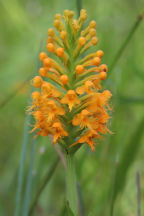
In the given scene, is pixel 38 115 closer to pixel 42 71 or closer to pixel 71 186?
pixel 42 71

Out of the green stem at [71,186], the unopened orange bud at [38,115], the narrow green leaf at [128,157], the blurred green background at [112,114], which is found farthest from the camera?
the blurred green background at [112,114]

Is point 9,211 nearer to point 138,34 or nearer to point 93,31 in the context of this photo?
point 93,31

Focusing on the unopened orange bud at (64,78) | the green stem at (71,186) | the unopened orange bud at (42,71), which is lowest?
the green stem at (71,186)

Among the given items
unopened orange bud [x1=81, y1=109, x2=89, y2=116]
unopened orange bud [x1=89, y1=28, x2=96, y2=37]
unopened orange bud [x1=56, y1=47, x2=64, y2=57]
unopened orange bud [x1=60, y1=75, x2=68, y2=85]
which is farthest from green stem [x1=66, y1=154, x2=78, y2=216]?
unopened orange bud [x1=89, y1=28, x2=96, y2=37]

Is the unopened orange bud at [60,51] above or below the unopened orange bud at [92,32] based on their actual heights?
below

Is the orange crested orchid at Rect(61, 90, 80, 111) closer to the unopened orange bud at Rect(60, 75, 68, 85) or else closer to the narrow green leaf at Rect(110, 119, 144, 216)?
the unopened orange bud at Rect(60, 75, 68, 85)

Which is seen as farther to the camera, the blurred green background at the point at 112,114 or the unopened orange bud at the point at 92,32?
the blurred green background at the point at 112,114

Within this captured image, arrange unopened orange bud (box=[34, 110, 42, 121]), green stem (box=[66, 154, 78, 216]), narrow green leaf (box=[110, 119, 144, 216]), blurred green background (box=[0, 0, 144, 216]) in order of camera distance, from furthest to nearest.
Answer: blurred green background (box=[0, 0, 144, 216])
narrow green leaf (box=[110, 119, 144, 216])
unopened orange bud (box=[34, 110, 42, 121])
green stem (box=[66, 154, 78, 216])

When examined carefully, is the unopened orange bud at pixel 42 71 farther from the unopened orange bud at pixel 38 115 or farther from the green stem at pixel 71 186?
the green stem at pixel 71 186

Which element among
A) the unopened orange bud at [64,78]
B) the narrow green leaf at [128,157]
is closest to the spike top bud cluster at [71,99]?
the unopened orange bud at [64,78]
